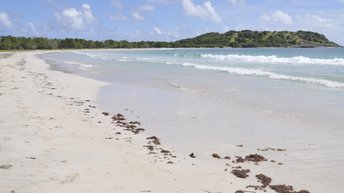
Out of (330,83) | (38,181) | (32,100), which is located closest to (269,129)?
(38,181)

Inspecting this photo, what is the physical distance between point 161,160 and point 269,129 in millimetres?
3977

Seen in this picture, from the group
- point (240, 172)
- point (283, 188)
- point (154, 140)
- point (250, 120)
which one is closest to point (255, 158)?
point (240, 172)

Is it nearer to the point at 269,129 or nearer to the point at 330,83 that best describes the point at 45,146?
the point at 269,129

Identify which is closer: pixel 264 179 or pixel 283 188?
pixel 283 188

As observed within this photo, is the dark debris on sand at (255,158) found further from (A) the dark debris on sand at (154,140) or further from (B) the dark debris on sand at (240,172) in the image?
(A) the dark debris on sand at (154,140)

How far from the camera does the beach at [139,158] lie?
681cm

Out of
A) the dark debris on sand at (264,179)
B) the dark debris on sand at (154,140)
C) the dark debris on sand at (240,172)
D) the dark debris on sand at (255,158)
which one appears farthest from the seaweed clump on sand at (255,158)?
the dark debris on sand at (154,140)

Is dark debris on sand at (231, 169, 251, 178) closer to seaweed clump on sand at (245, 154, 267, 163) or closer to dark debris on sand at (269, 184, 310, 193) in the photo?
dark debris on sand at (269, 184, 310, 193)

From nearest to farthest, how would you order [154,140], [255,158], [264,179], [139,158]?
[264,179] → [139,158] → [255,158] → [154,140]

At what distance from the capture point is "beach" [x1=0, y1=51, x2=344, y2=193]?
6809 millimetres

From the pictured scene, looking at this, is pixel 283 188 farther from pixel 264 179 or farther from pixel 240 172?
pixel 240 172

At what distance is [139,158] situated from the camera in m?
8.30

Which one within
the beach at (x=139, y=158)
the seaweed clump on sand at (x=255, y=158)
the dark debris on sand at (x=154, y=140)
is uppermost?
the seaweed clump on sand at (x=255, y=158)

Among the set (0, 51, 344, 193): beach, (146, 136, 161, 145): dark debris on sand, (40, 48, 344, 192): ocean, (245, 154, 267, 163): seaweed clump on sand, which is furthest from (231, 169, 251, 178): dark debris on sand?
(146, 136, 161, 145): dark debris on sand
